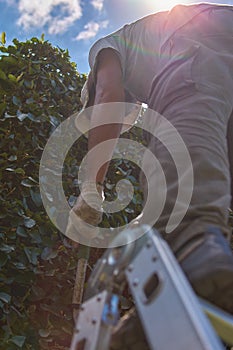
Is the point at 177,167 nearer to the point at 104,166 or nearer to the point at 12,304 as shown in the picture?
the point at 104,166

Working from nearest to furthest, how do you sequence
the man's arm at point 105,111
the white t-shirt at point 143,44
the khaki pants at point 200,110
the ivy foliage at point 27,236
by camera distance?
the khaki pants at point 200,110 → the white t-shirt at point 143,44 → the man's arm at point 105,111 → the ivy foliage at point 27,236

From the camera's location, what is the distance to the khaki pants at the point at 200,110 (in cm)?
95

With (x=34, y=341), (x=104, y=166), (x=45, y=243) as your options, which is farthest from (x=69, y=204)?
(x=34, y=341)

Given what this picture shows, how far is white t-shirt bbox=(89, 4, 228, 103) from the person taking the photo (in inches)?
58.7

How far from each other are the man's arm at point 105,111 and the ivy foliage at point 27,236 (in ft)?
1.45

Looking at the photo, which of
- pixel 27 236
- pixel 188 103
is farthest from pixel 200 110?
pixel 27 236

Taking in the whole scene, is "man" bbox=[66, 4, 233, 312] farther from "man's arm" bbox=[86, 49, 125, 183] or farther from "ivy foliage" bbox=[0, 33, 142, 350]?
"ivy foliage" bbox=[0, 33, 142, 350]

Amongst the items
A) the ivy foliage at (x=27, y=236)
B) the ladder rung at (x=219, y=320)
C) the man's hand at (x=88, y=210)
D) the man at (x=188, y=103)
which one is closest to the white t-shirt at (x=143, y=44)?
the man at (x=188, y=103)

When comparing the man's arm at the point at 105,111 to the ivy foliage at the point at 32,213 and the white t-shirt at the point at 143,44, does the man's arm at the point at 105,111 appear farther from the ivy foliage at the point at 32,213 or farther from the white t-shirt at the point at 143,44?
the ivy foliage at the point at 32,213

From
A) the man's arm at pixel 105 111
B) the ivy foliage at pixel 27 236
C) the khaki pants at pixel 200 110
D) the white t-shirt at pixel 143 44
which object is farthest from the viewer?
the ivy foliage at pixel 27 236

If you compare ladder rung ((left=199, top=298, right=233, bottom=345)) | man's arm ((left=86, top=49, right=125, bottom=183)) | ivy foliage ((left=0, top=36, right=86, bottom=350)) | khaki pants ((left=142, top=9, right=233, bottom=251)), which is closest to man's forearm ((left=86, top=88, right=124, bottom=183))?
man's arm ((left=86, top=49, right=125, bottom=183))

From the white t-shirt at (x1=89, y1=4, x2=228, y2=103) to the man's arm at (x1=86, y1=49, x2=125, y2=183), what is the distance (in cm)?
3

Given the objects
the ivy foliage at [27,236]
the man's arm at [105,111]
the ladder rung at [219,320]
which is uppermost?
the man's arm at [105,111]

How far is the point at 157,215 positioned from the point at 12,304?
102 centimetres
